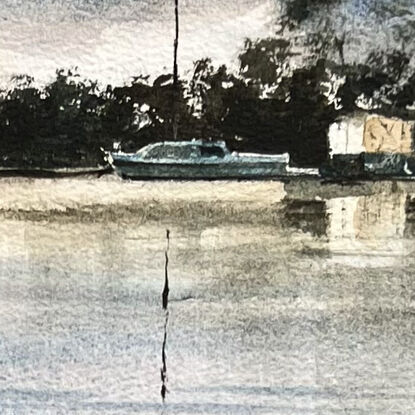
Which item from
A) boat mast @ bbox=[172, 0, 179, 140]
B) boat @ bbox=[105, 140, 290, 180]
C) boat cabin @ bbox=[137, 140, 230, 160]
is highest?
boat mast @ bbox=[172, 0, 179, 140]

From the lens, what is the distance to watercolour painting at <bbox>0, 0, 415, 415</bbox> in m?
0.67

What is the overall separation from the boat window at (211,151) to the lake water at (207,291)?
0.04 meters

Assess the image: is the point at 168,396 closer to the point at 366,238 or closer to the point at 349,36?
the point at 366,238

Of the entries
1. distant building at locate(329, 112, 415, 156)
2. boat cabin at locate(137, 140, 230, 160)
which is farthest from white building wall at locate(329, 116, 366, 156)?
boat cabin at locate(137, 140, 230, 160)

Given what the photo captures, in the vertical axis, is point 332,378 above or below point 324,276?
below

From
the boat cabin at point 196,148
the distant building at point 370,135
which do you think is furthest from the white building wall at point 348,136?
the boat cabin at point 196,148

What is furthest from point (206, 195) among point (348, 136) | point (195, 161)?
Result: point (348, 136)

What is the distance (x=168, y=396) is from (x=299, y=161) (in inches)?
12.0

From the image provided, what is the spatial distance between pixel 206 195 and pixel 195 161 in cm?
4

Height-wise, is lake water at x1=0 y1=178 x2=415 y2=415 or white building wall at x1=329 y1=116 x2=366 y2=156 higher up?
white building wall at x1=329 y1=116 x2=366 y2=156

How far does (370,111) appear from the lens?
67 centimetres

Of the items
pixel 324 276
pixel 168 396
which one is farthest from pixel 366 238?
pixel 168 396

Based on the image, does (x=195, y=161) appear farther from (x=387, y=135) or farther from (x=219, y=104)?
(x=387, y=135)

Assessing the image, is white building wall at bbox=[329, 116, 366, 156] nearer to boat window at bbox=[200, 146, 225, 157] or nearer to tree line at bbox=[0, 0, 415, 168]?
tree line at bbox=[0, 0, 415, 168]
